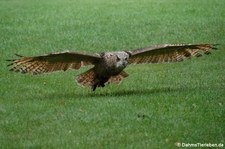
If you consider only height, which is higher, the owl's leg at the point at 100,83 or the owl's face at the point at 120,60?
the owl's face at the point at 120,60

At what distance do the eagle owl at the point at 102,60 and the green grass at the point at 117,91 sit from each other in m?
0.32

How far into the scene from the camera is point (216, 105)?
10039 millimetres

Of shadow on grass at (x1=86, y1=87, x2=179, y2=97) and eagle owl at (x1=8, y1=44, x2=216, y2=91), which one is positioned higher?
eagle owl at (x1=8, y1=44, x2=216, y2=91)

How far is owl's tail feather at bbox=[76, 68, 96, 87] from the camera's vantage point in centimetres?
1098

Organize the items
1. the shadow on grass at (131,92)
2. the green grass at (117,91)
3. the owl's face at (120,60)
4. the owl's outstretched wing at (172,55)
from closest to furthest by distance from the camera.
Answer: the green grass at (117,91) → the owl's face at (120,60) → the shadow on grass at (131,92) → the owl's outstretched wing at (172,55)

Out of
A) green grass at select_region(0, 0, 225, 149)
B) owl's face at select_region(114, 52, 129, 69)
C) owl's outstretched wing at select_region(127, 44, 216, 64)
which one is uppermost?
owl's face at select_region(114, 52, 129, 69)

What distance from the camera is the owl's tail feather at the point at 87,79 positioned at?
10984 mm

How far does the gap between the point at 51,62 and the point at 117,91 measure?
4.36 ft

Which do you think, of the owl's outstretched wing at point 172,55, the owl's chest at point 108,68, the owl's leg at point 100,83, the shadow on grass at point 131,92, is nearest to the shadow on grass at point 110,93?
the shadow on grass at point 131,92

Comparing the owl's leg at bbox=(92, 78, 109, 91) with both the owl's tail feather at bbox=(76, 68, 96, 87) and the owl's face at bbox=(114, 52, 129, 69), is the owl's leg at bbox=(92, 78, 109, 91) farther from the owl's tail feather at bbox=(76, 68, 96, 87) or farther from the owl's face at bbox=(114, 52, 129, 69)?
the owl's face at bbox=(114, 52, 129, 69)

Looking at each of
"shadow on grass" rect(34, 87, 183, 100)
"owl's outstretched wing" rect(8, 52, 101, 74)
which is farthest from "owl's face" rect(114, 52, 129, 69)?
"shadow on grass" rect(34, 87, 183, 100)

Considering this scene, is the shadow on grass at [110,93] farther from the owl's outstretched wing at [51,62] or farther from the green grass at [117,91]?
the owl's outstretched wing at [51,62]

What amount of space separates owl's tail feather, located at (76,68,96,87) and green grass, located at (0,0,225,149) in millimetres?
218

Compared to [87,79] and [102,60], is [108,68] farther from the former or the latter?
[87,79]
